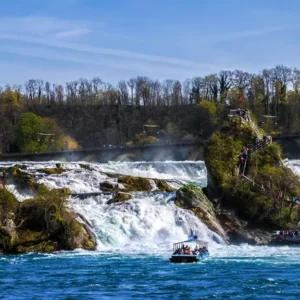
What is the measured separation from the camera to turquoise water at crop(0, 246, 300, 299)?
3891 centimetres

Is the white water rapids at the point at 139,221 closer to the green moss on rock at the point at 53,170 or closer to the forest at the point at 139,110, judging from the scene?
the green moss on rock at the point at 53,170

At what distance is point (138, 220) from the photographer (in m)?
62.3

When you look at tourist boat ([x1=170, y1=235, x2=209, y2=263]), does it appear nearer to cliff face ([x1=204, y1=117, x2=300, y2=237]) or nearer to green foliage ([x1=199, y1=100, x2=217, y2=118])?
cliff face ([x1=204, y1=117, x2=300, y2=237])

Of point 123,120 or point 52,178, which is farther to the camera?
point 123,120

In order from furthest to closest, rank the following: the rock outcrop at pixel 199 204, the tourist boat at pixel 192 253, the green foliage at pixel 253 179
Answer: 1. the green foliage at pixel 253 179
2. the rock outcrop at pixel 199 204
3. the tourist boat at pixel 192 253

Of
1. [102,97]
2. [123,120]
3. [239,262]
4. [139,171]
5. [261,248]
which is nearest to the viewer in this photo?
[239,262]

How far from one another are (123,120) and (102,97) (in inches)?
588

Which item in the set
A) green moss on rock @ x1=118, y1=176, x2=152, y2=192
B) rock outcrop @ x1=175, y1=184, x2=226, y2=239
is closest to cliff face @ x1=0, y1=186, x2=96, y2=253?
A: rock outcrop @ x1=175, y1=184, x2=226, y2=239

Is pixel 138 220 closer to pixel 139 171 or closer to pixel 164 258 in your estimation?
pixel 164 258

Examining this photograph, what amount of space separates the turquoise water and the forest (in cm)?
7707

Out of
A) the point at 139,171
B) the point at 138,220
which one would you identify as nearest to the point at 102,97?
the point at 139,171

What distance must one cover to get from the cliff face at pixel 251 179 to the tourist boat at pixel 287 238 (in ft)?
7.81

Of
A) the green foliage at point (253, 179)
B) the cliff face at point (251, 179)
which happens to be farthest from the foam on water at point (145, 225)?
the green foliage at point (253, 179)

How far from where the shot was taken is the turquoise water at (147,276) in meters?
38.9
